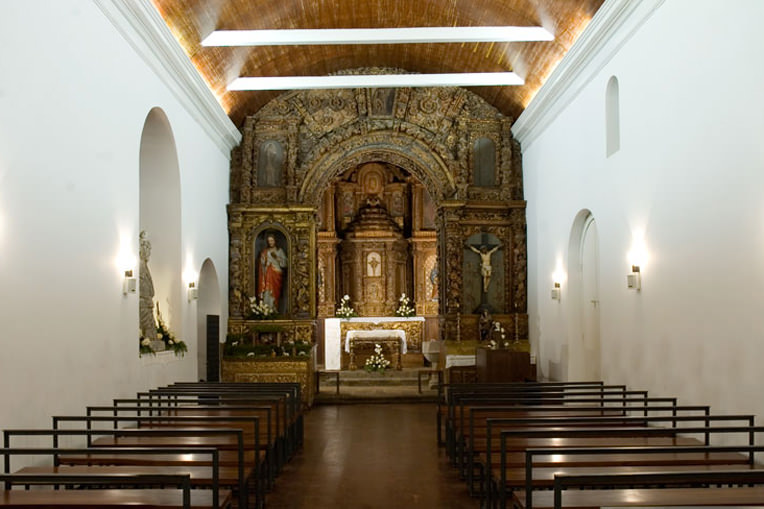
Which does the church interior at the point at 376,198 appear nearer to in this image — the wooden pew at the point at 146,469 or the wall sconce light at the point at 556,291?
the wall sconce light at the point at 556,291

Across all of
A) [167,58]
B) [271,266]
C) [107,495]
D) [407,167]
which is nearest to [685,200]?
[107,495]

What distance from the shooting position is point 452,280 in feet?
59.7

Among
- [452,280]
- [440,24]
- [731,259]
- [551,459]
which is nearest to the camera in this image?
[551,459]

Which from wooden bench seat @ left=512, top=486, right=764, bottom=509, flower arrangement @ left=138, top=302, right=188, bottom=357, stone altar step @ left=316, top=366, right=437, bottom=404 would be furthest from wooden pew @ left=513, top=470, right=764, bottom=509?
stone altar step @ left=316, top=366, right=437, bottom=404

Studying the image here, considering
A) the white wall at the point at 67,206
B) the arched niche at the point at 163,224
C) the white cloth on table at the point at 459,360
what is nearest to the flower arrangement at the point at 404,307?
the white cloth on table at the point at 459,360

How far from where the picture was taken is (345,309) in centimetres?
2273

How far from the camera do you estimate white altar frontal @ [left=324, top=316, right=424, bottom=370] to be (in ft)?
70.2

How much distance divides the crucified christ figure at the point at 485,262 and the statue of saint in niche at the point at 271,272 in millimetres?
4333

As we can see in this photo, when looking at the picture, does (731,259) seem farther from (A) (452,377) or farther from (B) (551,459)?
(A) (452,377)

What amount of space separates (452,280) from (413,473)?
→ 28.3 ft

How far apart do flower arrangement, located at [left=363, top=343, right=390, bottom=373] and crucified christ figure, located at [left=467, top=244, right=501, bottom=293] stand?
3158 millimetres

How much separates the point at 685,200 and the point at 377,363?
11401 mm

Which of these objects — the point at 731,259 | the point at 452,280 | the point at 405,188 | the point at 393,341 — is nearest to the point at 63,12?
the point at 731,259

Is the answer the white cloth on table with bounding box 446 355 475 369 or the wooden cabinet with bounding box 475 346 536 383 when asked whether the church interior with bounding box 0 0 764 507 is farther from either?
the wooden cabinet with bounding box 475 346 536 383
